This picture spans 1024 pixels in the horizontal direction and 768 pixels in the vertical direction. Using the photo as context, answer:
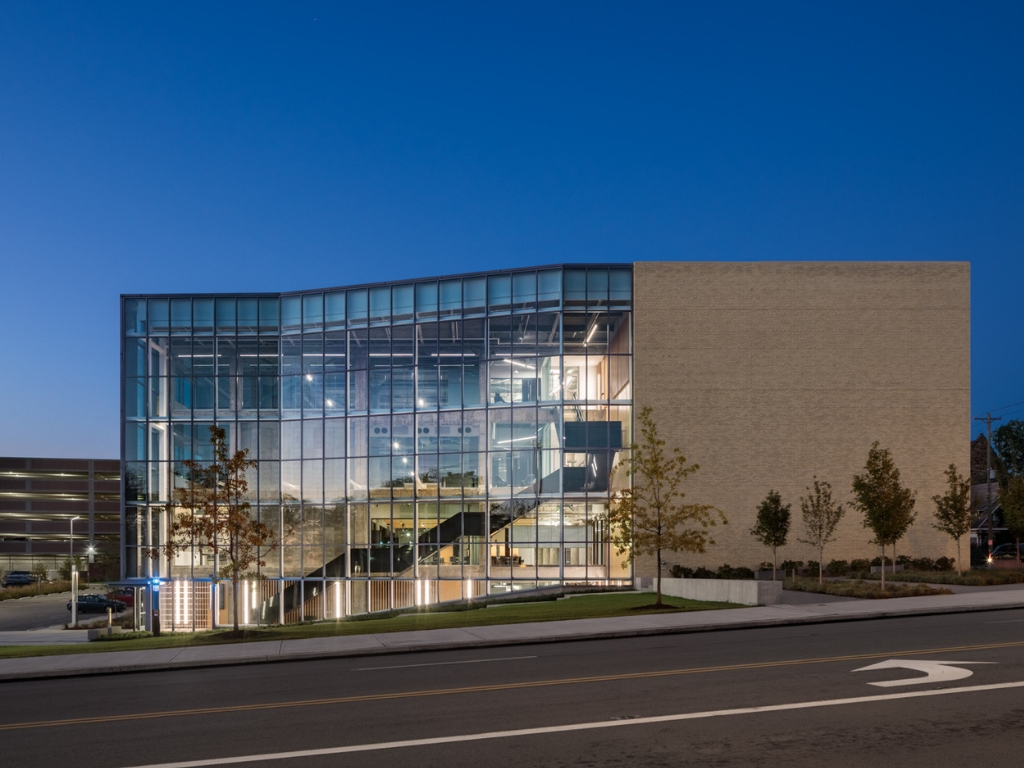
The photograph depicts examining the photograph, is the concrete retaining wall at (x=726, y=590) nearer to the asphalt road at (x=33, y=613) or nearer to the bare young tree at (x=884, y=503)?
the bare young tree at (x=884, y=503)

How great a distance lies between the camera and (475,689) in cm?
1383

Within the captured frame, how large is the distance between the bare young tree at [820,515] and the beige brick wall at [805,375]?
656 mm

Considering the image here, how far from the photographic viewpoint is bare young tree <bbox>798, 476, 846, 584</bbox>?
37.7 metres

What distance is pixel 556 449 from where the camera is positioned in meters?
42.3

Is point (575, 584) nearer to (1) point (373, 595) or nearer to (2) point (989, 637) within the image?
(1) point (373, 595)

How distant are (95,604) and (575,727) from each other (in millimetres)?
58996

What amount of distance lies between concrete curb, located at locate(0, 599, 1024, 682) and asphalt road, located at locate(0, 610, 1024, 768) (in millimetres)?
950

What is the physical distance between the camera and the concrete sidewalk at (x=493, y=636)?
19.2 m

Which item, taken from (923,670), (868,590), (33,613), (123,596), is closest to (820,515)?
(868,590)

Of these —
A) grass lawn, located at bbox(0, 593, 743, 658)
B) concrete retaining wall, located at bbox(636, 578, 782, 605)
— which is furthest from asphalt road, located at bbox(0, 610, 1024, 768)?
concrete retaining wall, located at bbox(636, 578, 782, 605)

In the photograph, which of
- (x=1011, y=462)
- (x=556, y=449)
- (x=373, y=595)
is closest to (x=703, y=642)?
(x=556, y=449)

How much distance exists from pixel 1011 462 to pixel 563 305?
71.7m

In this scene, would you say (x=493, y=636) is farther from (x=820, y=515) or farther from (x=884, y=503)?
(x=820, y=515)

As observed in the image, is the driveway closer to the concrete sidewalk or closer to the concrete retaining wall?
the concrete retaining wall
